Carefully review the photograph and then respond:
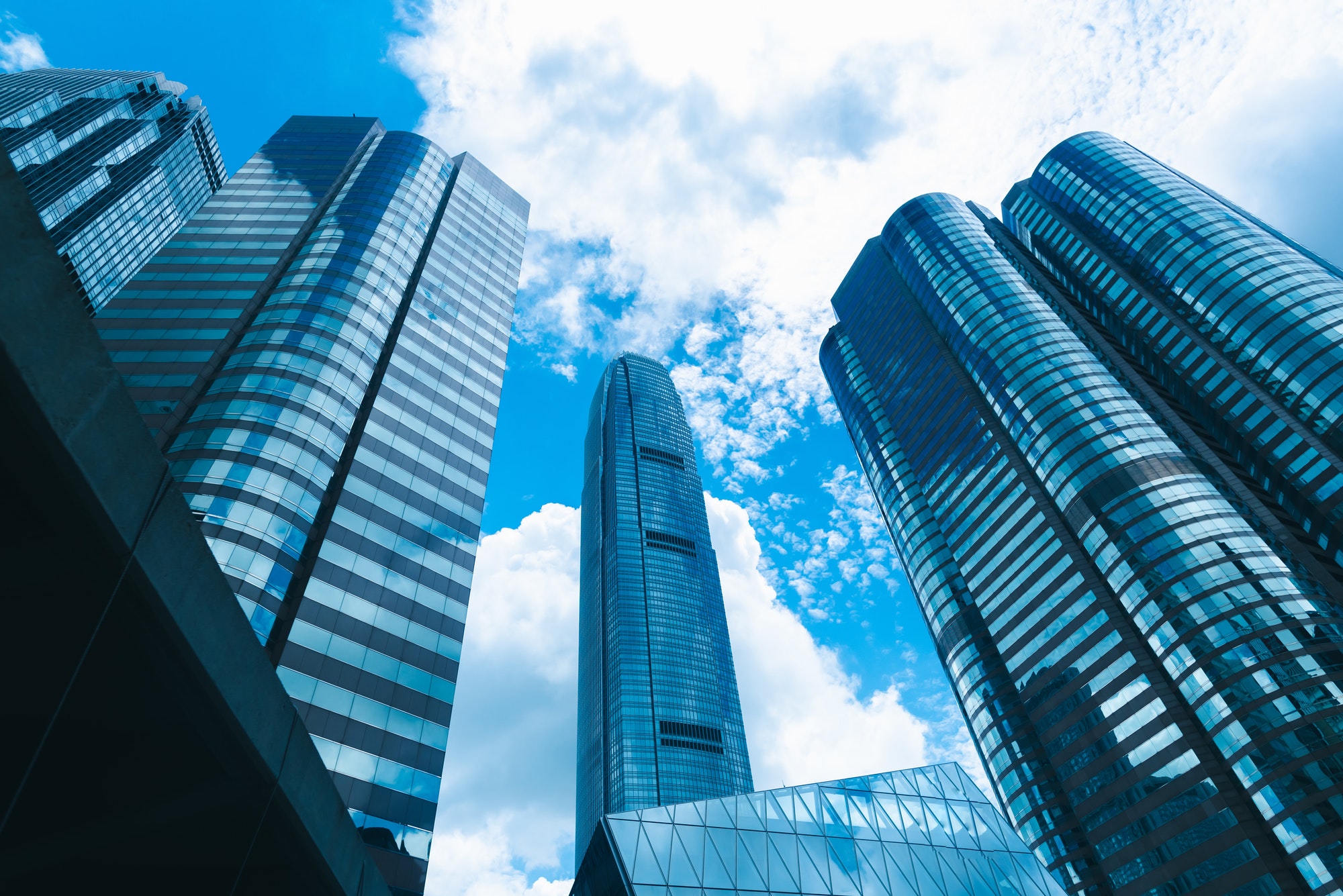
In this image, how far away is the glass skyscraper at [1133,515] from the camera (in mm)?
62438

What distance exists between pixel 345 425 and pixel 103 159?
15766cm

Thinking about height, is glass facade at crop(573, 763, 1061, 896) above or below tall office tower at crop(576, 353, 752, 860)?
below

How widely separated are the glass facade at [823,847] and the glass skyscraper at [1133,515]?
3327 centimetres

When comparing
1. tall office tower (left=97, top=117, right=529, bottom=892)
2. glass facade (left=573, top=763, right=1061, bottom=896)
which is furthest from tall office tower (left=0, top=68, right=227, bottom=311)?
glass facade (left=573, top=763, right=1061, bottom=896)

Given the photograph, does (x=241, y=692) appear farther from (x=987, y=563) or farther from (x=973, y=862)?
(x=987, y=563)

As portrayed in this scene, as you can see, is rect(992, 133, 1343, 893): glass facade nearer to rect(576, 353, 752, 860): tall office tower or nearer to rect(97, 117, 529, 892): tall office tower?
rect(97, 117, 529, 892): tall office tower

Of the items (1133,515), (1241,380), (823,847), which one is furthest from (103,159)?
(1241,380)

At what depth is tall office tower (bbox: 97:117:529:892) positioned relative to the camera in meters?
38.2

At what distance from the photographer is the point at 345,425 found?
5066cm

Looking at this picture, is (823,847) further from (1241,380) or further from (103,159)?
(103,159)

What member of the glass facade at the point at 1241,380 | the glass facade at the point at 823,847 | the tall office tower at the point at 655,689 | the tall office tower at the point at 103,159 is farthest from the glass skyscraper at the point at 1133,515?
the tall office tower at the point at 103,159

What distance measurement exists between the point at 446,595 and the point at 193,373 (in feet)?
77.9

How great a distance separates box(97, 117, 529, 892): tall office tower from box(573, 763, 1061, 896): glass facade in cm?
1097

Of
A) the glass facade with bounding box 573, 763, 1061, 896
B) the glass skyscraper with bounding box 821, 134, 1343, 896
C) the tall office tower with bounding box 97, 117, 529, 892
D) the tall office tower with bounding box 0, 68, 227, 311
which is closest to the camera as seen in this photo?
the glass facade with bounding box 573, 763, 1061, 896
